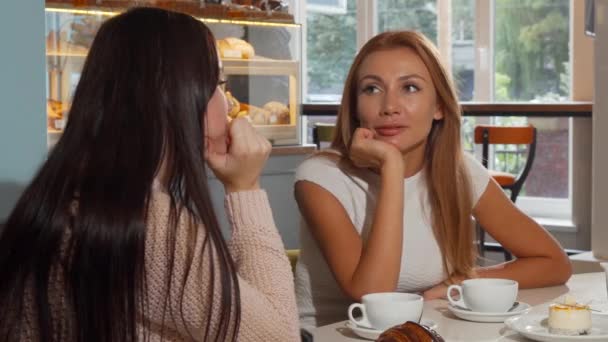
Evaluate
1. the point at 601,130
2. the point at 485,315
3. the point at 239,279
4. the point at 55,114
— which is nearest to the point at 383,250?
the point at 485,315

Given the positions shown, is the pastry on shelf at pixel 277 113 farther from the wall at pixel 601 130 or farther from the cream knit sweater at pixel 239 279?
the cream knit sweater at pixel 239 279

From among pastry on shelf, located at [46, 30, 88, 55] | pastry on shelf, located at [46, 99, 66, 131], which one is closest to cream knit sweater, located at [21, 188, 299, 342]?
pastry on shelf, located at [46, 99, 66, 131]

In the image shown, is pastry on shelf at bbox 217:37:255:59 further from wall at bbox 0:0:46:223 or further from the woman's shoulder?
wall at bbox 0:0:46:223

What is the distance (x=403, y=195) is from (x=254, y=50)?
2.60 meters

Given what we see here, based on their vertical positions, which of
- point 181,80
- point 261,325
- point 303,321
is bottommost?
point 303,321

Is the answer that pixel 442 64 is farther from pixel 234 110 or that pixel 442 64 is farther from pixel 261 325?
pixel 234 110

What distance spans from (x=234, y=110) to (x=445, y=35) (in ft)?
12.7

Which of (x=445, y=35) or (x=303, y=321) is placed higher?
(x=445, y=35)

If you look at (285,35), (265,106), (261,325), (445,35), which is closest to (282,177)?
(265,106)

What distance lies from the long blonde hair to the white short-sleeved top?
3 cm

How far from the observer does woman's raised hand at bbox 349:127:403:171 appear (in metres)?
2.14

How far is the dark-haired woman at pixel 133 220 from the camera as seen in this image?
123 cm

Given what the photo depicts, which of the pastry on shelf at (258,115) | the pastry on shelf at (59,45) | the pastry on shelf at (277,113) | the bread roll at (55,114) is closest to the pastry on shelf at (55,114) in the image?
the bread roll at (55,114)

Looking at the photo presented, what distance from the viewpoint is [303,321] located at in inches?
88.2
